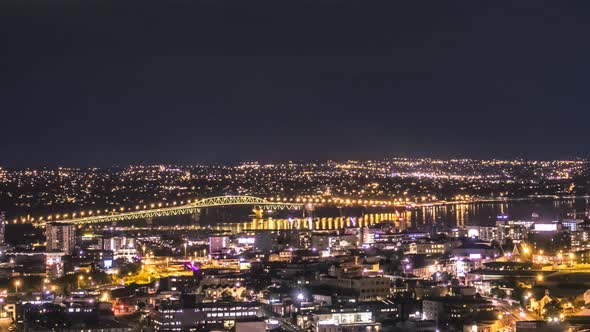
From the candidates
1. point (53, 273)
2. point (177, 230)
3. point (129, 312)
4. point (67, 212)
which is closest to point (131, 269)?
point (53, 273)

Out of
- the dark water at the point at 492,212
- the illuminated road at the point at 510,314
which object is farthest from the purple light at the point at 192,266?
the dark water at the point at 492,212

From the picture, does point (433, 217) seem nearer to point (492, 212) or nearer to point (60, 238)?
point (492, 212)

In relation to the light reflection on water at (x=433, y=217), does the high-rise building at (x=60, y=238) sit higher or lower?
lower

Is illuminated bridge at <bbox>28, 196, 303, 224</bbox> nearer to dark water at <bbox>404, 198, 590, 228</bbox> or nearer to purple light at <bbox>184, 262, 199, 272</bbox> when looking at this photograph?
dark water at <bbox>404, 198, 590, 228</bbox>

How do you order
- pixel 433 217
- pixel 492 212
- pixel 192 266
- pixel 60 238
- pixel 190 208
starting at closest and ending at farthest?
pixel 192 266 < pixel 60 238 < pixel 433 217 < pixel 492 212 < pixel 190 208

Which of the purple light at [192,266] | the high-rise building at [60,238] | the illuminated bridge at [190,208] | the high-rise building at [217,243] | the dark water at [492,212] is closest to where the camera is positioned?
the purple light at [192,266]

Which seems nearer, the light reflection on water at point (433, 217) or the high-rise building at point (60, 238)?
the high-rise building at point (60, 238)

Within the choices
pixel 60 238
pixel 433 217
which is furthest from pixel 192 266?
pixel 433 217

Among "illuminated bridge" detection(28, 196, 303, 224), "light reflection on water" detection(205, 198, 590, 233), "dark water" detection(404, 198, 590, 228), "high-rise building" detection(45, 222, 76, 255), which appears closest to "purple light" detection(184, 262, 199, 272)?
"high-rise building" detection(45, 222, 76, 255)

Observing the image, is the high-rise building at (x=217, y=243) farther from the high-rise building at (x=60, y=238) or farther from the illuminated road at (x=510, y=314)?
the illuminated road at (x=510, y=314)

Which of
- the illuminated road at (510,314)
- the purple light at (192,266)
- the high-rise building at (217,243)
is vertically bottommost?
the illuminated road at (510,314)
